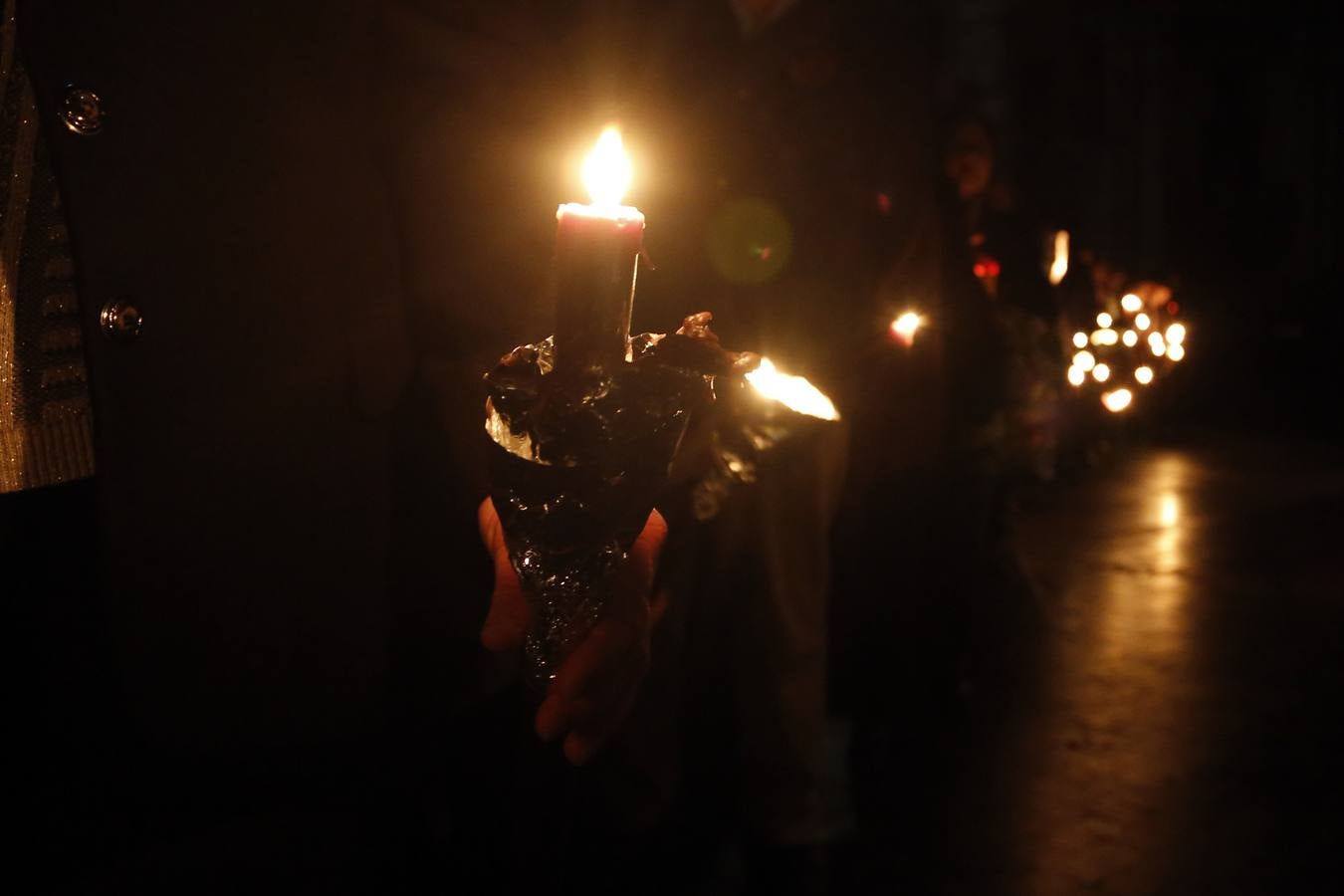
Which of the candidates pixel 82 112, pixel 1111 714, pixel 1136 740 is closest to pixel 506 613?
pixel 82 112

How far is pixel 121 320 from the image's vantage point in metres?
1.10

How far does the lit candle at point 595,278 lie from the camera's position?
780 millimetres

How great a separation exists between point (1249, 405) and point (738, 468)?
14.5 m

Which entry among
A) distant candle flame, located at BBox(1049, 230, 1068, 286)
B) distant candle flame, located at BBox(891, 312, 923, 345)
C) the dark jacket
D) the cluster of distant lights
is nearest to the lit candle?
the dark jacket

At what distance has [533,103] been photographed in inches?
53.7

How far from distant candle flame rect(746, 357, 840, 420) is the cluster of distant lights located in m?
4.74

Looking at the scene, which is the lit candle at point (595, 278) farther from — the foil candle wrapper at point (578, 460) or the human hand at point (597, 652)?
the human hand at point (597, 652)

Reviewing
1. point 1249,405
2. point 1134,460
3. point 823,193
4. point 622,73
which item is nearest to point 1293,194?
point 1249,405

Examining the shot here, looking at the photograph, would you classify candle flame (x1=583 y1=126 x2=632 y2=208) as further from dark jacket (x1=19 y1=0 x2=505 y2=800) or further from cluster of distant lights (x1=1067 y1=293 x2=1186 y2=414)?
cluster of distant lights (x1=1067 y1=293 x2=1186 y2=414)

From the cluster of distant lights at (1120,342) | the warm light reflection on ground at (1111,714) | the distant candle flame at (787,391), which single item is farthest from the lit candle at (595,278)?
the cluster of distant lights at (1120,342)

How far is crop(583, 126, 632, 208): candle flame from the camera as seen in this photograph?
2.72 feet

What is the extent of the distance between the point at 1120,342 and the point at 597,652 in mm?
5922

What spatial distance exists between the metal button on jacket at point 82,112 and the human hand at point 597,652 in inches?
19.9

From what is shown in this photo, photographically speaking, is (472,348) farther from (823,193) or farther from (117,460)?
(823,193)
